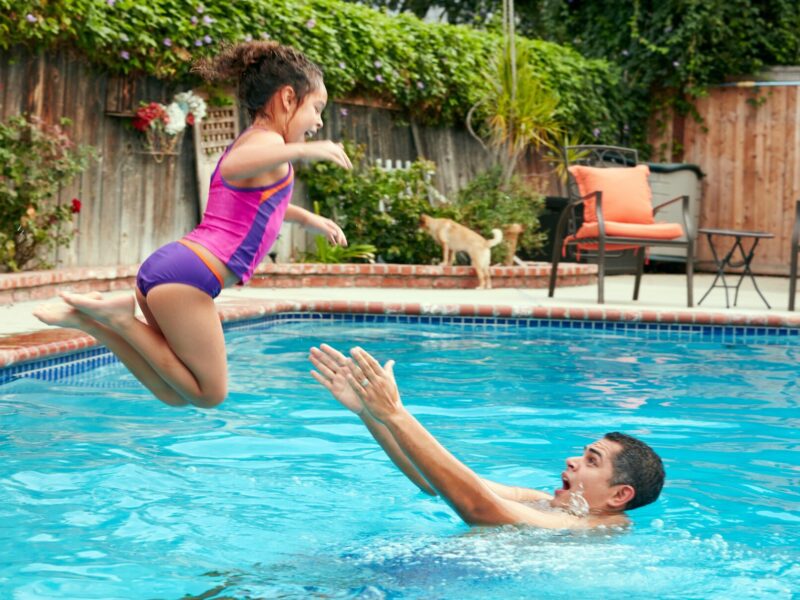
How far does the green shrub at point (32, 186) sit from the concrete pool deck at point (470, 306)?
1.98 feet

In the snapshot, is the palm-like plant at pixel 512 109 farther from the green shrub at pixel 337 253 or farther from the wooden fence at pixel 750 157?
the wooden fence at pixel 750 157

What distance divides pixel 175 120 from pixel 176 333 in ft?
20.9

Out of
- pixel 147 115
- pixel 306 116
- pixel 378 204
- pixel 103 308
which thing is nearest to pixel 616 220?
pixel 378 204

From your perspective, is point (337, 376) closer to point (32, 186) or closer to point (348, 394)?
point (348, 394)

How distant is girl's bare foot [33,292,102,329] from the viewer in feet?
10.9

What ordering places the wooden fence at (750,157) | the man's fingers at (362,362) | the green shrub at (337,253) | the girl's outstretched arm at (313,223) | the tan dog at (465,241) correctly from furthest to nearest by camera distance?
the wooden fence at (750,157) < the green shrub at (337,253) < the tan dog at (465,241) < the girl's outstretched arm at (313,223) < the man's fingers at (362,362)

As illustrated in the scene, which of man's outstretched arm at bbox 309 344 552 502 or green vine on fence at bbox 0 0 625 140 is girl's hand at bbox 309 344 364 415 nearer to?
man's outstretched arm at bbox 309 344 552 502

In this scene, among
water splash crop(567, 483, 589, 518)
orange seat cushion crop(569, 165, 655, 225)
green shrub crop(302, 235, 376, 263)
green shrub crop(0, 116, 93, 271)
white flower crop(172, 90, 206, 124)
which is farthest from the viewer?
green shrub crop(302, 235, 376, 263)

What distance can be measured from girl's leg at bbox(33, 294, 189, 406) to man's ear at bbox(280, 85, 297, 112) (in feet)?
2.56

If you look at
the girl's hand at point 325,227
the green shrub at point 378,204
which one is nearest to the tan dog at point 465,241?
the green shrub at point 378,204

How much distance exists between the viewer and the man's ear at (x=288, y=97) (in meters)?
3.45

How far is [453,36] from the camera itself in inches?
457

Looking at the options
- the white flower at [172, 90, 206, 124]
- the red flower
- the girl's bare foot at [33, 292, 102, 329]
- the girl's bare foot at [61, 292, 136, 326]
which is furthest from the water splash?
the white flower at [172, 90, 206, 124]

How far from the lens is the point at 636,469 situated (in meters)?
3.25
